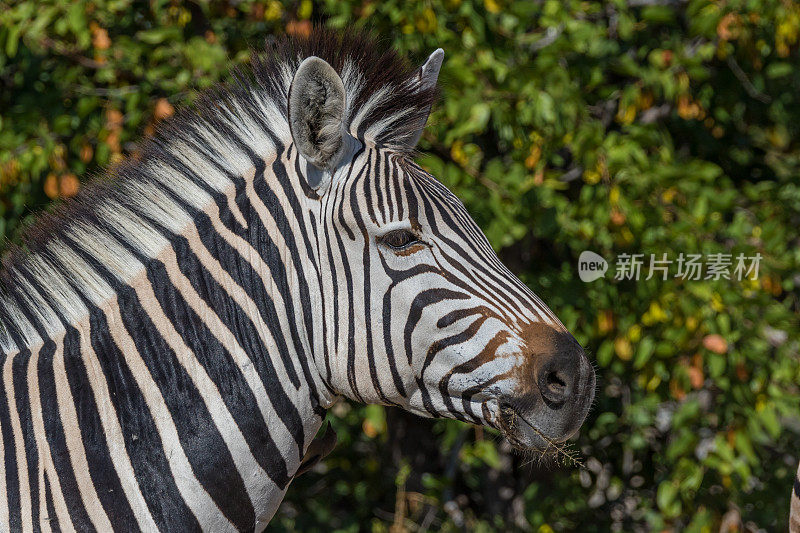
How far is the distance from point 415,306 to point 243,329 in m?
0.37

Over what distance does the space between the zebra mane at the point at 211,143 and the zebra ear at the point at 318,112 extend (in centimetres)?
11

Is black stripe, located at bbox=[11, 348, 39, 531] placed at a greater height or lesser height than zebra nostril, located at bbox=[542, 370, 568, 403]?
greater

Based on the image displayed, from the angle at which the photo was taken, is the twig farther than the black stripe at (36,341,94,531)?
Yes

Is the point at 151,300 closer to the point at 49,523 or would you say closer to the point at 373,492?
the point at 49,523

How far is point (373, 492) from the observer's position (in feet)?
16.4

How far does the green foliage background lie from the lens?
11.4ft

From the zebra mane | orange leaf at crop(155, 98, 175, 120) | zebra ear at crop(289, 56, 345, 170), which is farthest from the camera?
orange leaf at crop(155, 98, 175, 120)

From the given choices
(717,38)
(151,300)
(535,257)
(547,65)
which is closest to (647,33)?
(717,38)

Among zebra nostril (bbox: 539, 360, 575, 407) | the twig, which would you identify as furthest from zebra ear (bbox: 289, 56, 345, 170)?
the twig

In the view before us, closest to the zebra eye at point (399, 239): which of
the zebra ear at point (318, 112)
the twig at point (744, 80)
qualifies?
the zebra ear at point (318, 112)

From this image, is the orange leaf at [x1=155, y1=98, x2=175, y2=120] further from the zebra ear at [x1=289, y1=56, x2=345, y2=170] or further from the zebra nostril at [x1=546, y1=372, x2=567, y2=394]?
the zebra nostril at [x1=546, y1=372, x2=567, y2=394]

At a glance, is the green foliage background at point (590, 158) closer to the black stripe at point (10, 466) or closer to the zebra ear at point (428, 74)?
the zebra ear at point (428, 74)

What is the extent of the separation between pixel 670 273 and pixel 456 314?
2242 millimetres

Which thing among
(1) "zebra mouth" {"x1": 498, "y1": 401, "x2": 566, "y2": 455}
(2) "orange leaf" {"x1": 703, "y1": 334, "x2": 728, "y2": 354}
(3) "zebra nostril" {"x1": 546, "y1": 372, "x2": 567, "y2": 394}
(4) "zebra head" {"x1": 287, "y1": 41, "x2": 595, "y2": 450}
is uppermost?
(4) "zebra head" {"x1": 287, "y1": 41, "x2": 595, "y2": 450}
